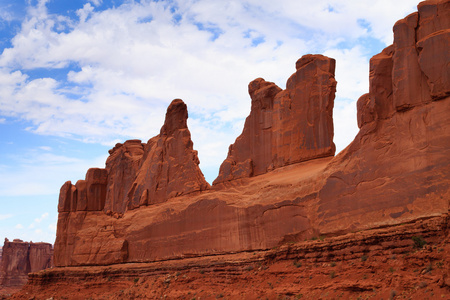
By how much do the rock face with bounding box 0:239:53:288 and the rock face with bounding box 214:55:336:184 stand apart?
61506mm

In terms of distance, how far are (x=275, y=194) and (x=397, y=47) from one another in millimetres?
7583

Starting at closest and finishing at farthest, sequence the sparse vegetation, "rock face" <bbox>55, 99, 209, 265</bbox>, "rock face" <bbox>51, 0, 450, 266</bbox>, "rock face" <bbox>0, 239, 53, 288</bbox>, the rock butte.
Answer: the sparse vegetation < the rock butte < "rock face" <bbox>51, 0, 450, 266</bbox> < "rock face" <bbox>55, 99, 209, 265</bbox> < "rock face" <bbox>0, 239, 53, 288</bbox>

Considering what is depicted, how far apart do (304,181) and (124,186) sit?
1917 centimetres

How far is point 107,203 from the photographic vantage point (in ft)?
128

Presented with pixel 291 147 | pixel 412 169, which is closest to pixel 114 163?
pixel 291 147

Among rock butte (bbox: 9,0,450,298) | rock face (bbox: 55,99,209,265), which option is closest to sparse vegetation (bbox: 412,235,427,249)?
rock butte (bbox: 9,0,450,298)

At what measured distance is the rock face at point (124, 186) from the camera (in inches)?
1227

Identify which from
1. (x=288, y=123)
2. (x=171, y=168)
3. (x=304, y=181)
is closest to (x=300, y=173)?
(x=304, y=181)

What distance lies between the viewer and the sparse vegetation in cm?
1623

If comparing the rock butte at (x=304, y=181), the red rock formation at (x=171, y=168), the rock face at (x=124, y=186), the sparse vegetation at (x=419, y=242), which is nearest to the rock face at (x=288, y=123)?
the rock butte at (x=304, y=181)

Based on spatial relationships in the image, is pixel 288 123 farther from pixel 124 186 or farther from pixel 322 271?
pixel 124 186

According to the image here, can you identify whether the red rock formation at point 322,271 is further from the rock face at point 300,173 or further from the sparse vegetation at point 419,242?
the rock face at point 300,173

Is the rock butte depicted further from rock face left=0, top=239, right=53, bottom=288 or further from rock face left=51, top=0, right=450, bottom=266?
rock face left=0, top=239, right=53, bottom=288

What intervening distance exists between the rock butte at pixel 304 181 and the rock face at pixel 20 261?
152 ft
